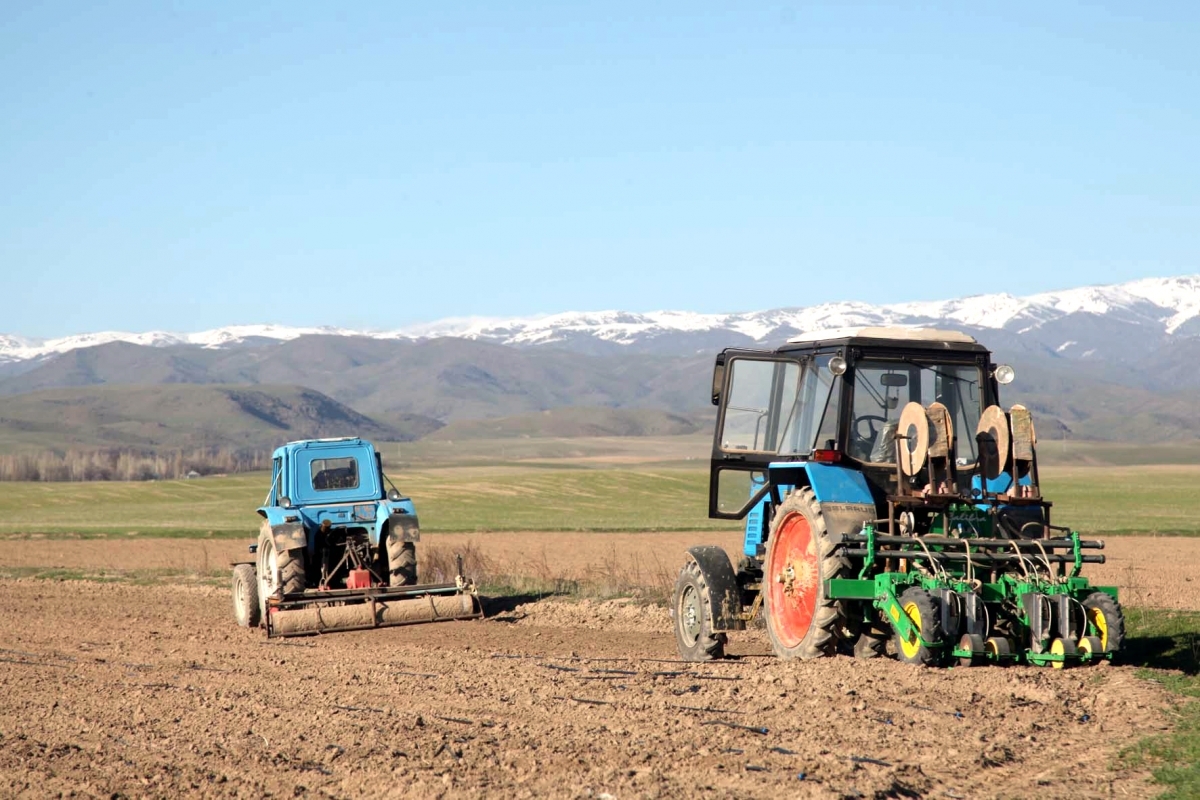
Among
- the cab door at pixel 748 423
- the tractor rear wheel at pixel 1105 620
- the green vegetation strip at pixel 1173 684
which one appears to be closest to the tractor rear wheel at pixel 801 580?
the cab door at pixel 748 423

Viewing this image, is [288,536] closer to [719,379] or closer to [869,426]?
[719,379]

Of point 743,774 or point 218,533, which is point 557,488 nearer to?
point 218,533

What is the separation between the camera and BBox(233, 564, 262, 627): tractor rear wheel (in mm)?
16688

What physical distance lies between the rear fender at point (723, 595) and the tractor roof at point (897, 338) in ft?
6.80

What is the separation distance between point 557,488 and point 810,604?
59036mm

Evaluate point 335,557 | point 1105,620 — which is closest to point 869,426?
point 1105,620

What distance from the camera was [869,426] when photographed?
11.0 meters

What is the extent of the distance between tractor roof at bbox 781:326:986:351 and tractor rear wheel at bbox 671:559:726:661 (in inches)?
90.4

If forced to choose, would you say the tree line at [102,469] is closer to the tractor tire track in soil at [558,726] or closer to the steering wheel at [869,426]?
the tractor tire track in soil at [558,726]

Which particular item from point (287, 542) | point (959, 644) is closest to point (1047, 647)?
point (959, 644)

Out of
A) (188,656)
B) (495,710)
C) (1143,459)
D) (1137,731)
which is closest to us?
(1137,731)

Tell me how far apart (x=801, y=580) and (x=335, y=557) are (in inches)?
329

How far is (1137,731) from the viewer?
8.51 m

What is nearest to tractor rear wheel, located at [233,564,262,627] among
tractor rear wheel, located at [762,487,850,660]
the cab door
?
the cab door
